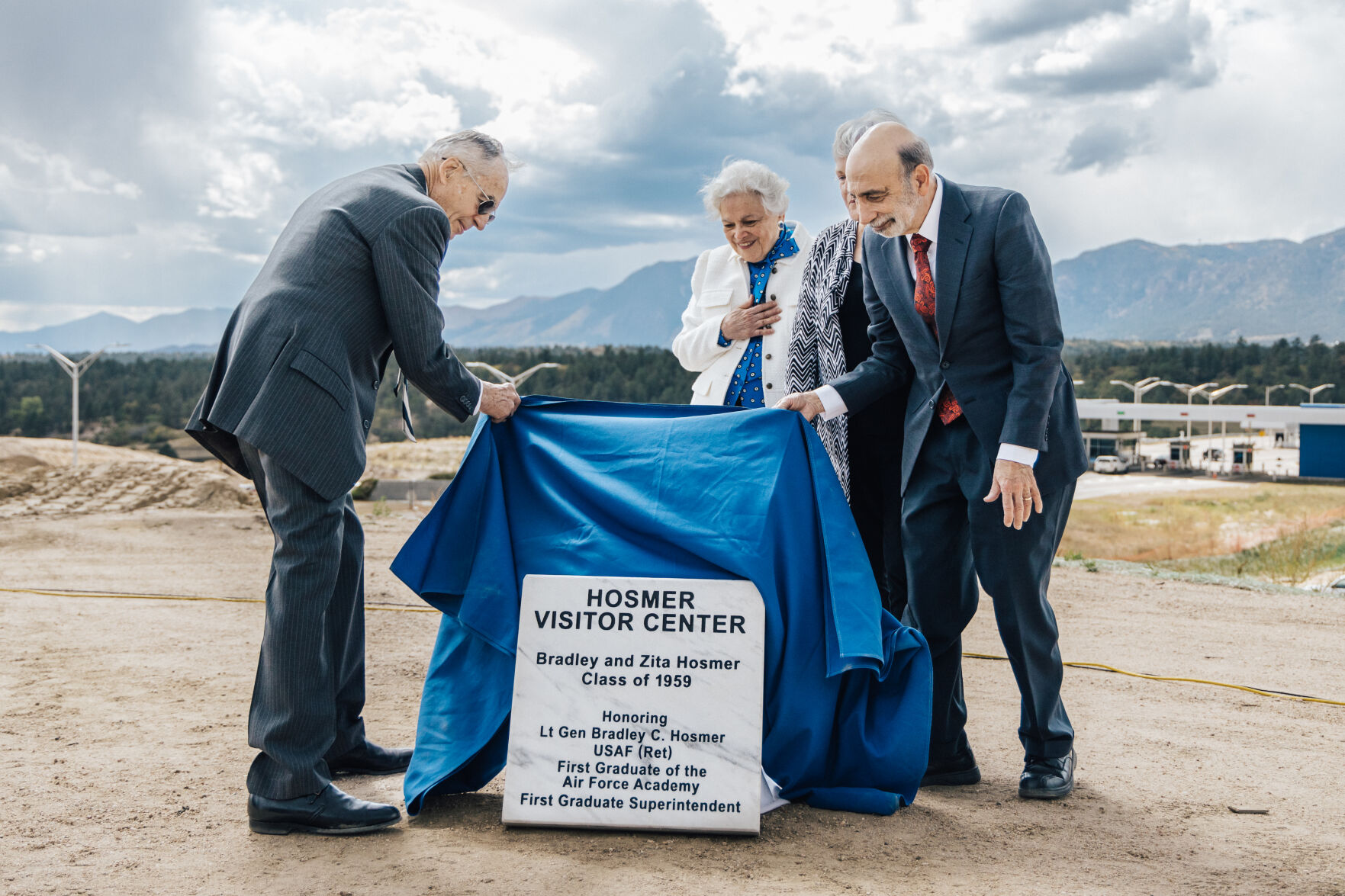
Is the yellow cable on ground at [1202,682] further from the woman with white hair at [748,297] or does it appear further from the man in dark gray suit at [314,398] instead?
the man in dark gray suit at [314,398]

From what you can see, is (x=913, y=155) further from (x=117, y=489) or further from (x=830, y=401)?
(x=117, y=489)

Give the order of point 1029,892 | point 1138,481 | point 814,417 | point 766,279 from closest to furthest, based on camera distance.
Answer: point 1029,892 < point 814,417 < point 766,279 < point 1138,481

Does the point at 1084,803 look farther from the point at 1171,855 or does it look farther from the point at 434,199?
the point at 434,199

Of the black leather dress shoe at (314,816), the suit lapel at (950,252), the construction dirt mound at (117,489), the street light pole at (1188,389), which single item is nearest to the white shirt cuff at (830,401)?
the suit lapel at (950,252)

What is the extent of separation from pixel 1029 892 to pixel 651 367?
70354mm

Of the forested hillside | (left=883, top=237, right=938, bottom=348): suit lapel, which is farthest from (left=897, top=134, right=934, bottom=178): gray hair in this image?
the forested hillside

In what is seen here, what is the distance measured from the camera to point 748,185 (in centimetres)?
374

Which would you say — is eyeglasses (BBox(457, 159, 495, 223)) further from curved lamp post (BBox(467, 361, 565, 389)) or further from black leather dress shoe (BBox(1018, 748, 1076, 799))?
black leather dress shoe (BBox(1018, 748, 1076, 799))

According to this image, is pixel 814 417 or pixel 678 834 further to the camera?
pixel 814 417

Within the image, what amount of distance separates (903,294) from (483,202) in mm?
1292

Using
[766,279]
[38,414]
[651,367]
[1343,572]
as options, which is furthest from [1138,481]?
[38,414]

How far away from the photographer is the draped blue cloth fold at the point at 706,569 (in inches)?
111

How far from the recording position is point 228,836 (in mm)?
2707

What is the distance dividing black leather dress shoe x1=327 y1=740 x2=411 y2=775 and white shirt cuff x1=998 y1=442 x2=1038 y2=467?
6.73 feet
